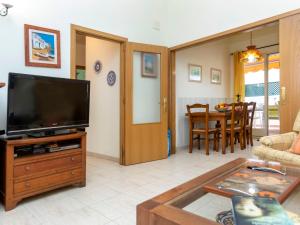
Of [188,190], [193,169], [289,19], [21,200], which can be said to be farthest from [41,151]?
[289,19]

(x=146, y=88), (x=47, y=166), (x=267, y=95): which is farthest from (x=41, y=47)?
(x=267, y=95)

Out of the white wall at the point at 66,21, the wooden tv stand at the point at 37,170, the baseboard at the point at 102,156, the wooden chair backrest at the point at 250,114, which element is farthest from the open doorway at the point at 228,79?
the wooden tv stand at the point at 37,170

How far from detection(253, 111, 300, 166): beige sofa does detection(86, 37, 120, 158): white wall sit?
86.2 inches

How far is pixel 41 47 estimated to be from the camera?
253cm

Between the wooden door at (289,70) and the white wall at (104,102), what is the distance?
2334 mm

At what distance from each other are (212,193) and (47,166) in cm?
167

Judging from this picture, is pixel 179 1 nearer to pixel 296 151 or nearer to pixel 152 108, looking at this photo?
pixel 152 108

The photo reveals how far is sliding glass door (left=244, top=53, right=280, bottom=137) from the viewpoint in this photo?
572cm

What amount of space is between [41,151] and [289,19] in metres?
3.11

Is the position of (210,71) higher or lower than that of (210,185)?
higher

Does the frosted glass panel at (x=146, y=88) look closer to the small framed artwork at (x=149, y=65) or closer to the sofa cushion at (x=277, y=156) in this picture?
the small framed artwork at (x=149, y=65)

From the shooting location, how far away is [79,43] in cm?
538

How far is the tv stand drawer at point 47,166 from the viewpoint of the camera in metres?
1.99

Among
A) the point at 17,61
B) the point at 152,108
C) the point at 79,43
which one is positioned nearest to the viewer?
the point at 17,61
